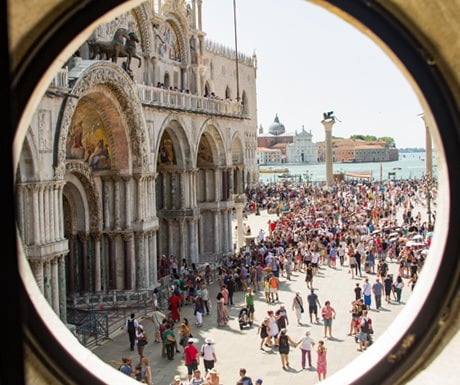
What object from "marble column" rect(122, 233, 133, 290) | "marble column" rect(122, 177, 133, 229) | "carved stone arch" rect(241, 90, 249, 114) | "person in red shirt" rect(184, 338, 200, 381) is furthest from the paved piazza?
"carved stone arch" rect(241, 90, 249, 114)

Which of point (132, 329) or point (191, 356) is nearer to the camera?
point (191, 356)

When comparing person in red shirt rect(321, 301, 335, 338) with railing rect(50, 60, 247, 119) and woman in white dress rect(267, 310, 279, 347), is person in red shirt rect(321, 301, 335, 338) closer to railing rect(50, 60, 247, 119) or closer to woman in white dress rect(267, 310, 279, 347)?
woman in white dress rect(267, 310, 279, 347)

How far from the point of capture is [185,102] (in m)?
27.4

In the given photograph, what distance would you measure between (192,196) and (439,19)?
2509cm

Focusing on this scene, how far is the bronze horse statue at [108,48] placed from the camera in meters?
20.9

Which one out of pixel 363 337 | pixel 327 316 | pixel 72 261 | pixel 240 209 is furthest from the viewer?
pixel 240 209

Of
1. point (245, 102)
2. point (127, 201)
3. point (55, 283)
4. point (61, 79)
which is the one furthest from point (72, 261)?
point (245, 102)

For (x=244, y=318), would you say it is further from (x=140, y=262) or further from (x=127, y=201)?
(x=127, y=201)

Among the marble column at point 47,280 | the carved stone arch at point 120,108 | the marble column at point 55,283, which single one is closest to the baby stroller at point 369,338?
the marble column at point 55,283

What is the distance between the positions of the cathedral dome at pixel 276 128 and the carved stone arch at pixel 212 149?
535 feet

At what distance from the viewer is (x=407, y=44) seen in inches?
116

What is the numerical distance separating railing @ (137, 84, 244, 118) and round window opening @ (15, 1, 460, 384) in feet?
65.9

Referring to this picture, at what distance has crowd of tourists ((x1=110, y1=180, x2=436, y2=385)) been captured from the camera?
1590cm

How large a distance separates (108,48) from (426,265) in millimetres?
19308
